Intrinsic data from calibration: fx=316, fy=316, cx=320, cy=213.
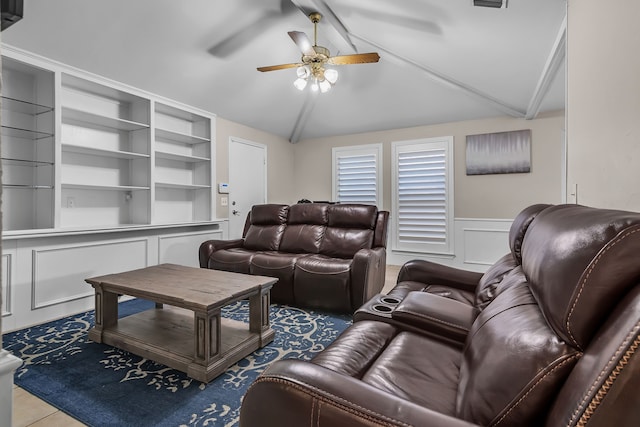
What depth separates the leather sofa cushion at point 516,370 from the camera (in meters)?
0.69

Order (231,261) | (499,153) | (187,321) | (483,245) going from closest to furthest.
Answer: (187,321) → (231,261) → (499,153) → (483,245)

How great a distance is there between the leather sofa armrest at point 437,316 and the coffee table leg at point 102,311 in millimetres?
2175

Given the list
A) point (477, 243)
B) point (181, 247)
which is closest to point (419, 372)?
point (181, 247)

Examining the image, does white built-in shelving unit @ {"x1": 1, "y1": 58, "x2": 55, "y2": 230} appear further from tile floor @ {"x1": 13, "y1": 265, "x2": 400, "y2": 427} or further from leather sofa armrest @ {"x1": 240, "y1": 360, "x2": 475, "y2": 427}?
leather sofa armrest @ {"x1": 240, "y1": 360, "x2": 475, "y2": 427}

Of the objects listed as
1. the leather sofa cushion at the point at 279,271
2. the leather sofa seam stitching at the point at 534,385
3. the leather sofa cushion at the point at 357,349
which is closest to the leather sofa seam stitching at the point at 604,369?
the leather sofa seam stitching at the point at 534,385

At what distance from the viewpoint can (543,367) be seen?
70 centimetres

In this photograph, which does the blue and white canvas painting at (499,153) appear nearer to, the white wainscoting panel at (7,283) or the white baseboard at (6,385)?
the white baseboard at (6,385)

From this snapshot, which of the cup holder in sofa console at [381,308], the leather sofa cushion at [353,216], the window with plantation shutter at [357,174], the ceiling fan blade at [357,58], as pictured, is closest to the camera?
the cup holder in sofa console at [381,308]

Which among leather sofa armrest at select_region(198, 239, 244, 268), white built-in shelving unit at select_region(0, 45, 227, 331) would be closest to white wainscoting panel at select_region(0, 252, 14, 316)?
white built-in shelving unit at select_region(0, 45, 227, 331)

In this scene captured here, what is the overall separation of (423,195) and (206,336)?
4.22 m

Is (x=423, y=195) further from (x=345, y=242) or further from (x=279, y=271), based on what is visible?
(x=279, y=271)

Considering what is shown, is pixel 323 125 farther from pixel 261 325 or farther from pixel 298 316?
pixel 261 325

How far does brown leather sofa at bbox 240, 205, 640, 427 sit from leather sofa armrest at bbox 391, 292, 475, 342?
31cm

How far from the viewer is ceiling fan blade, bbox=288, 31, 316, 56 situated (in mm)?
2912
